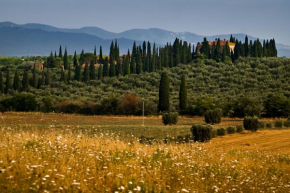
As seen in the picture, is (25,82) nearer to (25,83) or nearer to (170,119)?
(25,83)

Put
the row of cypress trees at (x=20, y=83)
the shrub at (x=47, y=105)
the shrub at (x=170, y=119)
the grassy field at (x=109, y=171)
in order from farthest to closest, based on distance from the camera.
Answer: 1. the row of cypress trees at (x=20, y=83)
2. the shrub at (x=47, y=105)
3. the shrub at (x=170, y=119)
4. the grassy field at (x=109, y=171)

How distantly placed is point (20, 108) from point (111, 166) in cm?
5965

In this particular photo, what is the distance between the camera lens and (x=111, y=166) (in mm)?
8125

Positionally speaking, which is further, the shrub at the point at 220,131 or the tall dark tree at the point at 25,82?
the tall dark tree at the point at 25,82

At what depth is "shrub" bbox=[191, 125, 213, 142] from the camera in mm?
27547

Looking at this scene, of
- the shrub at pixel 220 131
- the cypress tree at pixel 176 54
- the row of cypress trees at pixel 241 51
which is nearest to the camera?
the shrub at pixel 220 131

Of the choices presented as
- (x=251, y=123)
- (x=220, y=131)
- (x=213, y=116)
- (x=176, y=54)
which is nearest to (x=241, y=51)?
(x=176, y=54)

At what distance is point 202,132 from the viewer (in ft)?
90.8

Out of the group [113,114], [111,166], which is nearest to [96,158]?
[111,166]

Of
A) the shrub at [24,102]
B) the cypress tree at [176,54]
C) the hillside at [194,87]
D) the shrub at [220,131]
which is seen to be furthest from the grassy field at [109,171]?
the cypress tree at [176,54]

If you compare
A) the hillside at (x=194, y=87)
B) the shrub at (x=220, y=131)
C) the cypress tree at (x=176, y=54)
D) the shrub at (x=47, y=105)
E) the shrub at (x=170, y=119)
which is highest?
the cypress tree at (x=176, y=54)

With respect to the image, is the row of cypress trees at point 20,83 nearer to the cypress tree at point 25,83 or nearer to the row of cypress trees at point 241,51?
the cypress tree at point 25,83

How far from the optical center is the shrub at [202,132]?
27.5 metres

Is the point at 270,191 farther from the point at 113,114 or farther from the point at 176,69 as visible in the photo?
the point at 176,69
